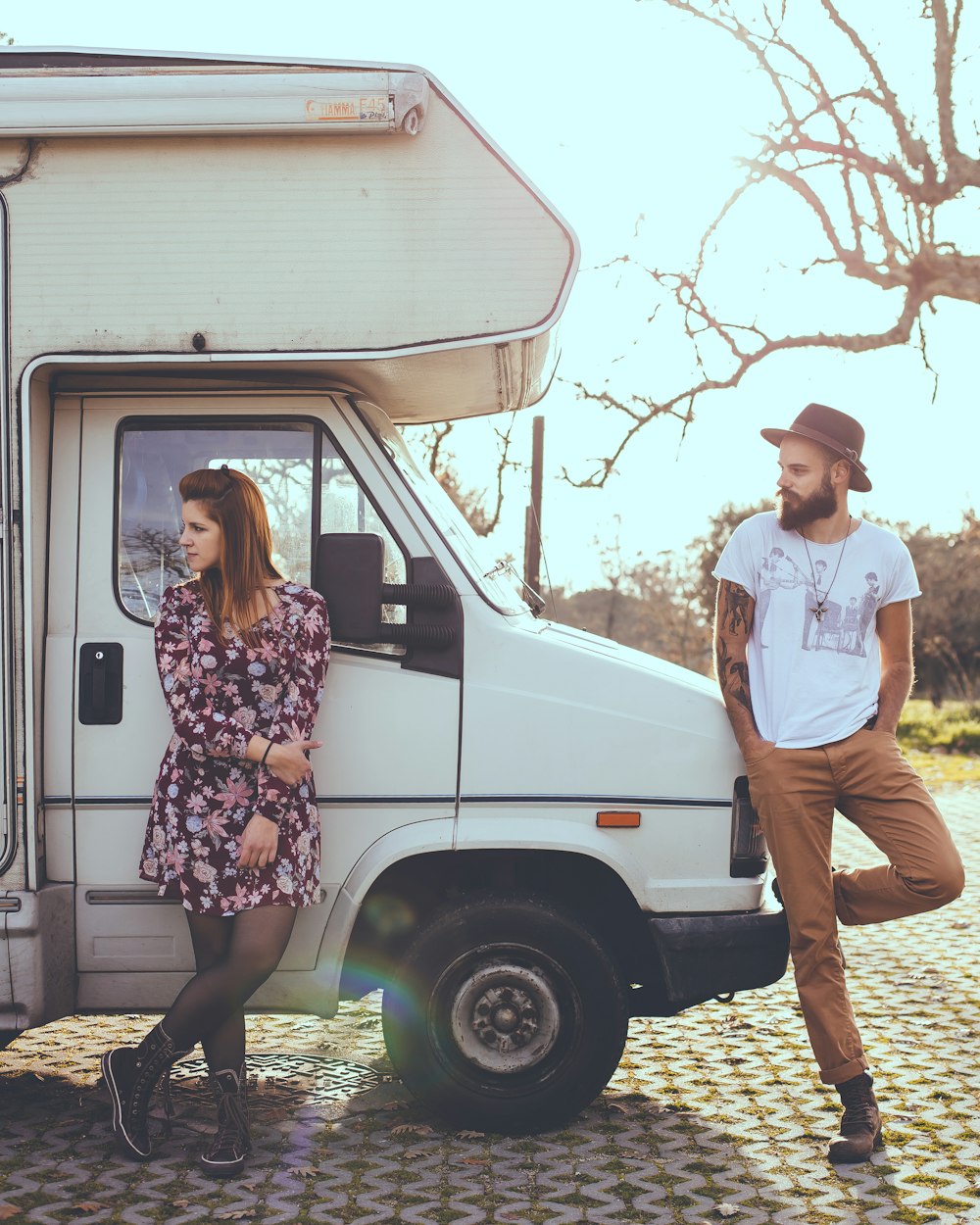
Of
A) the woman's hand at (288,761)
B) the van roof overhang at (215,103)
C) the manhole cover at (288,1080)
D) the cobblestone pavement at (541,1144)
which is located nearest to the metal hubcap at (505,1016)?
the cobblestone pavement at (541,1144)

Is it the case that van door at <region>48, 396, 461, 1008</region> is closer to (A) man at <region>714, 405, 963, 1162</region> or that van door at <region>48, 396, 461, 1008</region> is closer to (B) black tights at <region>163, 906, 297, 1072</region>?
(B) black tights at <region>163, 906, 297, 1072</region>

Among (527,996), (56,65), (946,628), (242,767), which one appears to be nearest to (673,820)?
(527,996)

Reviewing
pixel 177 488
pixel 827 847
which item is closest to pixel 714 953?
→ pixel 827 847

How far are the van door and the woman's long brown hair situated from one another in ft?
0.89

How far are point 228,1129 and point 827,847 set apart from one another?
6.54 ft

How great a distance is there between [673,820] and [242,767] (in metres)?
1.31

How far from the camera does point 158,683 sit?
4086mm

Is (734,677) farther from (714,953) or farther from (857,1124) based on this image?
(857,1124)

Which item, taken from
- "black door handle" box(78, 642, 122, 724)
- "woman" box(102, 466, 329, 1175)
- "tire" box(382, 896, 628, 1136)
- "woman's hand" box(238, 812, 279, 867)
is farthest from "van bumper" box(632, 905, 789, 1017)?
"black door handle" box(78, 642, 122, 724)

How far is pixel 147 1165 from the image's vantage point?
4.05 meters

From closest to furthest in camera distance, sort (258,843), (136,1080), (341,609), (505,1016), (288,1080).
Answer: (258,843) → (136,1080) → (341,609) → (505,1016) → (288,1080)

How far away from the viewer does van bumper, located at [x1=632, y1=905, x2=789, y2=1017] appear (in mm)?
4141

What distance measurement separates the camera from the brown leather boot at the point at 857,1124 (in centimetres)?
407

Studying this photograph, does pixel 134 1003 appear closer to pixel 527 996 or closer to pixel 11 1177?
pixel 11 1177
